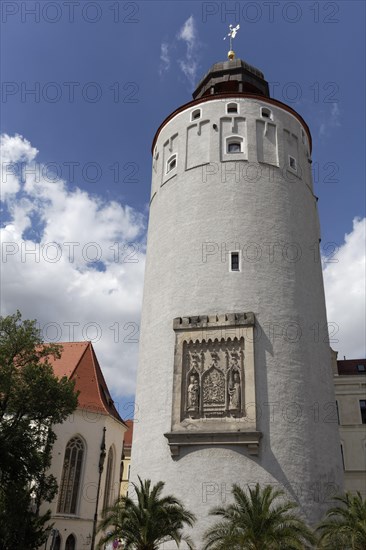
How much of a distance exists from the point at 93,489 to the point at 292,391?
14.6m

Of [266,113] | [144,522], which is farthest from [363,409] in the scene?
[144,522]

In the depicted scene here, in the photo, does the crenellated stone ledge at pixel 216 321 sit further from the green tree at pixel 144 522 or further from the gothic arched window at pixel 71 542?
the gothic arched window at pixel 71 542

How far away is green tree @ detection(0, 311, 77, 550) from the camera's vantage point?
1864 cm

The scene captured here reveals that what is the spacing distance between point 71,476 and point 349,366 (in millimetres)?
17496

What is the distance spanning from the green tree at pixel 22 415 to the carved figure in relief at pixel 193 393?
17.3 feet

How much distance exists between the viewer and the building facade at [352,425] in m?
26.5

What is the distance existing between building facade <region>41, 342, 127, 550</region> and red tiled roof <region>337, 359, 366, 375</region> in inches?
547

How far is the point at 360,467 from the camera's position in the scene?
26562 mm

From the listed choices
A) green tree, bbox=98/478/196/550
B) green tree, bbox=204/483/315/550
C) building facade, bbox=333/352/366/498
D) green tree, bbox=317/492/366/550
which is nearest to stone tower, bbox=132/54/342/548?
green tree, bbox=317/492/366/550

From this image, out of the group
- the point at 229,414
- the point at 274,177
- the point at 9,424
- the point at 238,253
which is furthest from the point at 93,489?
the point at 274,177

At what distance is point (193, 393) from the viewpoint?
1809 cm

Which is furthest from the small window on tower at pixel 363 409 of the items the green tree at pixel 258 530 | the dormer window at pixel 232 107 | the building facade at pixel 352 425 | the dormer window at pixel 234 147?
the dormer window at pixel 232 107

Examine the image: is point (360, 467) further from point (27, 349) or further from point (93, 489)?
point (27, 349)

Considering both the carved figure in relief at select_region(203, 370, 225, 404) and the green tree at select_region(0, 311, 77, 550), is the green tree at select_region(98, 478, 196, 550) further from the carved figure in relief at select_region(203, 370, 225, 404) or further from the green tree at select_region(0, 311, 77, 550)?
the green tree at select_region(0, 311, 77, 550)
